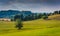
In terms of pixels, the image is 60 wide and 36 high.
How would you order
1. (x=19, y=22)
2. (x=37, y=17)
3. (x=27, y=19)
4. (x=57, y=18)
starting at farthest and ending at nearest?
(x=37, y=17) < (x=57, y=18) < (x=27, y=19) < (x=19, y=22)

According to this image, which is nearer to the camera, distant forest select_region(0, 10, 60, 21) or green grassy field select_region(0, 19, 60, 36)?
green grassy field select_region(0, 19, 60, 36)

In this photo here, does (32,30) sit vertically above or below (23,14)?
below

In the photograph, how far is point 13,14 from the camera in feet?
108

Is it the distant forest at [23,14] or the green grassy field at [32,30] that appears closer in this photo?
the green grassy field at [32,30]

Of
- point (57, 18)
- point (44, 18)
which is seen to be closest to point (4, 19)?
point (44, 18)

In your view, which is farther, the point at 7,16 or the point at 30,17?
the point at 7,16

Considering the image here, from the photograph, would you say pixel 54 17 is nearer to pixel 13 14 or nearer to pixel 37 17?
pixel 37 17

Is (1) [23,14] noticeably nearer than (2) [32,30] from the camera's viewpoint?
No

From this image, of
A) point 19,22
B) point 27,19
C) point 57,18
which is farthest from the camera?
point 57,18

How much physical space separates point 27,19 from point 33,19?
9.25 feet

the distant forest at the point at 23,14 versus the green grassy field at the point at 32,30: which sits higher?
the distant forest at the point at 23,14

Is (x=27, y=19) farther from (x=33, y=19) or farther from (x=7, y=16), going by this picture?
(x=7, y=16)

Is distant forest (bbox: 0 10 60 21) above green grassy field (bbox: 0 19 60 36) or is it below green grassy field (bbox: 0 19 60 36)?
above

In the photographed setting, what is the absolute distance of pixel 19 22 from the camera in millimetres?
26688
